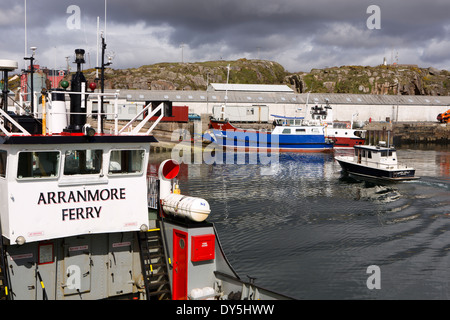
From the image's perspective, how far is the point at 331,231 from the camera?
1148 inches

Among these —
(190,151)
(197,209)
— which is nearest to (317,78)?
(190,151)

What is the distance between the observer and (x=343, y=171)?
191ft

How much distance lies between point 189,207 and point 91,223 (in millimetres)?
3101

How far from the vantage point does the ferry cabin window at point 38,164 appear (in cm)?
1234

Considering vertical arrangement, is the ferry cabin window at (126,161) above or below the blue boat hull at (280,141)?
above

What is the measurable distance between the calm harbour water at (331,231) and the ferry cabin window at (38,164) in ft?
36.8

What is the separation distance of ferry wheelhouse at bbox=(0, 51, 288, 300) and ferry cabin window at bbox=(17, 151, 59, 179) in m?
0.03

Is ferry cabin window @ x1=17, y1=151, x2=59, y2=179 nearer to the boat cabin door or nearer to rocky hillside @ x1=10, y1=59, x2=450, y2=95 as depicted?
the boat cabin door

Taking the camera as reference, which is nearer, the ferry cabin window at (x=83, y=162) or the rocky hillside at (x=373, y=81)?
the ferry cabin window at (x=83, y=162)

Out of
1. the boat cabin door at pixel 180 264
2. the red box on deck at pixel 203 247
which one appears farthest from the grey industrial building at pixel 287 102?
the red box on deck at pixel 203 247

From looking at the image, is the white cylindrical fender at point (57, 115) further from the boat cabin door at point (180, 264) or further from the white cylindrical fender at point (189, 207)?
the boat cabin door at point (180, 264)

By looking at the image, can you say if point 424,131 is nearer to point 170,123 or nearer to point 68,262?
point 170,123

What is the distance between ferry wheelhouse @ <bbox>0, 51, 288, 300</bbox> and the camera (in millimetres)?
12398
